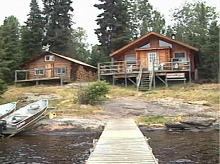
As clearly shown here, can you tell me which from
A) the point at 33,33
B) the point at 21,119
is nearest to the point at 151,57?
the point at 21,119

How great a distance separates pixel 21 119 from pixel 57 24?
29612mm

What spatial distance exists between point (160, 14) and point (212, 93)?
38.9m

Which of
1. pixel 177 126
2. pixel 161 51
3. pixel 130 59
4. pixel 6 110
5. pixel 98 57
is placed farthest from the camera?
pixel 98 57

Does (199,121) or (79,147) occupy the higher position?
(199,121)

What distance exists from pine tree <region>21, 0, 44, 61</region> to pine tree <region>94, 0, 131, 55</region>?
7.67 metres

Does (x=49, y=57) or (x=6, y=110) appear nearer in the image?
(x=6, y=110)

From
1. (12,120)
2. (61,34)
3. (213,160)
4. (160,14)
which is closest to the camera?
(213,160)

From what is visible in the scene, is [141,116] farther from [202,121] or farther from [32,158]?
[32,158]

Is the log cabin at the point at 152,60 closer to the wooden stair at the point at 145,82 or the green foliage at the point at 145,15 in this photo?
the wooden stair at the point at 145,82

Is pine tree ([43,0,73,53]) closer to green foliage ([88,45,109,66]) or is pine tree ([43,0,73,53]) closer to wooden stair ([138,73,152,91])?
green foliage ([88,45,109,66])

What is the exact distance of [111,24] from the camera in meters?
37.2

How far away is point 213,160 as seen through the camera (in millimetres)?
9016

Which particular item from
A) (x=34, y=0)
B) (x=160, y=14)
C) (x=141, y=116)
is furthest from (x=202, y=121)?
(x=160, y=14)

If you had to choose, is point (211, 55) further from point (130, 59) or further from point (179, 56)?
point (130, 59)
